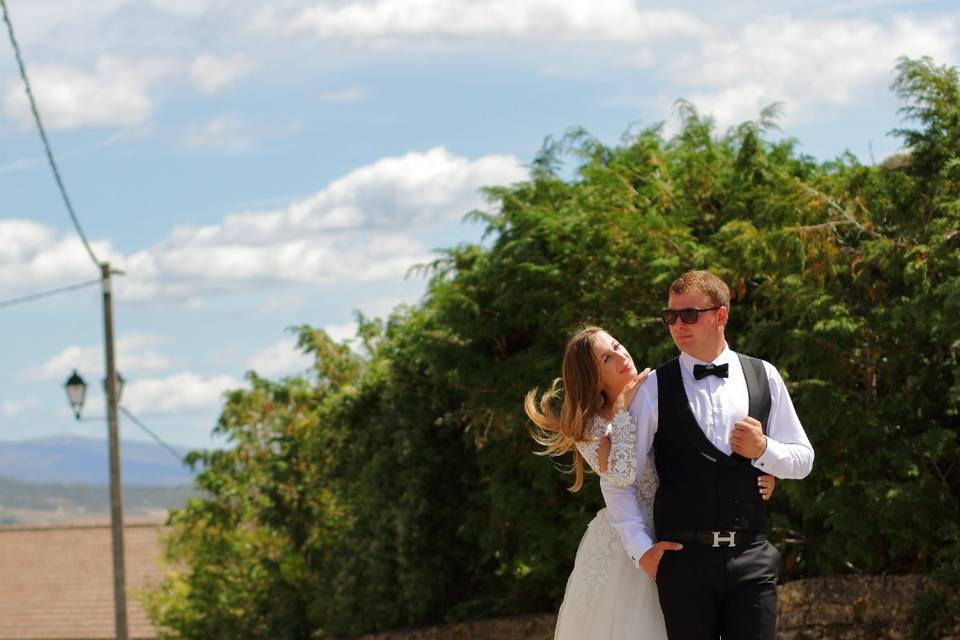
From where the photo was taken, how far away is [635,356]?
42.2 ft

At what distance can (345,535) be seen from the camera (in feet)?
66.8

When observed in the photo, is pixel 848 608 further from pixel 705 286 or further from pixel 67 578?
pixel 67 578

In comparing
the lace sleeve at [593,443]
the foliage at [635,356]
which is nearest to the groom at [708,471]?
the lace sleeve at [593,443]

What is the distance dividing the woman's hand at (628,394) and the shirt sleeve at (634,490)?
23mm

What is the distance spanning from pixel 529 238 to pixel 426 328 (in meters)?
2.47

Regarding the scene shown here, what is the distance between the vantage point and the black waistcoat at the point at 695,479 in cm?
557

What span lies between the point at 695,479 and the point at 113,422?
65.7ft

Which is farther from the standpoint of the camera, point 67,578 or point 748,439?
point 67,578

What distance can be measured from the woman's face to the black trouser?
26.3 inches

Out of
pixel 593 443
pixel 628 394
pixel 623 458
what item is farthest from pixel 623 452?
pixel 628 394

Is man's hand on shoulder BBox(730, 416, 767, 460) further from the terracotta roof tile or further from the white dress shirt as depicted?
the terracotta roof tile

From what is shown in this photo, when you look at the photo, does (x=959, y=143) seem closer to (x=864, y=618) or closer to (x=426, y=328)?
(x=864, y=618)

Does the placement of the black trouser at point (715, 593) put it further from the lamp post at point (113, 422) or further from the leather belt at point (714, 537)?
the lamp post at point (113, 422)

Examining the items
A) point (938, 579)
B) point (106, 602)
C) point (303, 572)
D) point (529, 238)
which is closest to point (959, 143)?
point (938, 579)
